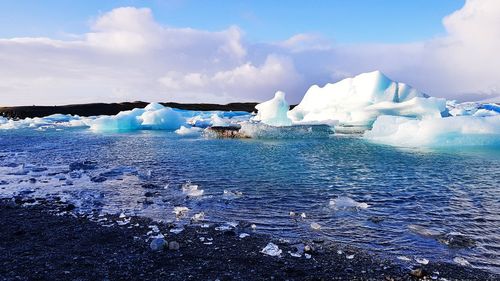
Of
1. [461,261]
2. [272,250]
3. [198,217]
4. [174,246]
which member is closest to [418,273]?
[461,261]

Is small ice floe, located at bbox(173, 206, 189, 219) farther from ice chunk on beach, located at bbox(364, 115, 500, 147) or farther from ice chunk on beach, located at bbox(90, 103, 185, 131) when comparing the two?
ice chunk on beach, located at bbox(90, 103, 185, 131)

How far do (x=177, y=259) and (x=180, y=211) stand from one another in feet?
6.83

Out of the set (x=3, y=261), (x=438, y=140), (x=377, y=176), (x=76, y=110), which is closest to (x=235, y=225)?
(x=3, y=261)

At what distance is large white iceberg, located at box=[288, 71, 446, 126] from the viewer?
84.6ft

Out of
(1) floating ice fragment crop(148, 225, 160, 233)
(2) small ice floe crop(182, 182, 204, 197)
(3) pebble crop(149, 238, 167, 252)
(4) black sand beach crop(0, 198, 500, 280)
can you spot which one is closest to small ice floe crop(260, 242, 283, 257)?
(4) black sand beach crop(0, 198, 500, 280)

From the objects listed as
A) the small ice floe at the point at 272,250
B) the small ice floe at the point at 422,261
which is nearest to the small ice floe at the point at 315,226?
the small ice floe at the point at 272,250

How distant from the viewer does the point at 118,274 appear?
13.0ft

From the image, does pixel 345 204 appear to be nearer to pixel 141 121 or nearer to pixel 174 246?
pixel 174 246

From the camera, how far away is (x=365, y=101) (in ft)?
91.0

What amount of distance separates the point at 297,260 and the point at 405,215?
2.65 m

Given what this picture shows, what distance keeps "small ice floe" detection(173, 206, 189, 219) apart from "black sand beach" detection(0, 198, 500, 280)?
61cm

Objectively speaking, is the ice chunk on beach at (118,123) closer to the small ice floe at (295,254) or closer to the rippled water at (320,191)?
the rippled water at (320,191)

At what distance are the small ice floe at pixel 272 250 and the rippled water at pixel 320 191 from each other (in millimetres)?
556

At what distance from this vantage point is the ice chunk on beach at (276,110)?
2528cm
